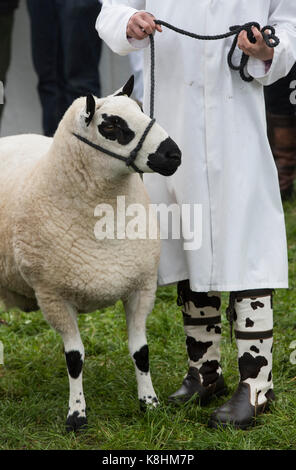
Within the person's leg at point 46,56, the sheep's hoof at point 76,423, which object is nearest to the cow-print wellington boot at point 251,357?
the sheep's hoof at point 76,423

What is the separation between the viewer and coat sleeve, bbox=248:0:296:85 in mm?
3189

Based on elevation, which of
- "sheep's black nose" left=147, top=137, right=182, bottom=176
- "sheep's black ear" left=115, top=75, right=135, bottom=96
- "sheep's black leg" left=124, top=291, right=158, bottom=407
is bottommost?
"sheep's black leg" left=124, top=291, right=158, bottom=407

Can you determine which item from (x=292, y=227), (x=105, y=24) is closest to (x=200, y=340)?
(x=105, y=24)

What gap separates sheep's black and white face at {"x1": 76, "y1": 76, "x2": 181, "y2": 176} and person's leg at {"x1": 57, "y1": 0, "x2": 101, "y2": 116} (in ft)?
10.9

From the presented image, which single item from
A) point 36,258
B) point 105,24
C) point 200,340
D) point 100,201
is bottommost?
point 200,340

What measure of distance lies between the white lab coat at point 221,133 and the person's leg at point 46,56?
3484 millimetres

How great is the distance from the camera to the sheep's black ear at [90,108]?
3057mm

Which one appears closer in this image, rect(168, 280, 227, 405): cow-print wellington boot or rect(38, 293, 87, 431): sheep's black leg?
rect(38, 293, 87, 431): sheep's black leg

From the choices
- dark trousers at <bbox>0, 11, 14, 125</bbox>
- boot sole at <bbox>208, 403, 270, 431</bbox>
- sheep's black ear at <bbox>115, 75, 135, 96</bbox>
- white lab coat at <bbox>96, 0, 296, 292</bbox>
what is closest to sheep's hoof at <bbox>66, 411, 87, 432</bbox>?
boot sole at <bbox>208, 403, 270, 431</bbox>

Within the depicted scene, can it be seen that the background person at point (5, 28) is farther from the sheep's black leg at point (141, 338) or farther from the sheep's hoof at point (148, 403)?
the sheep's hoof at point (148, 403)

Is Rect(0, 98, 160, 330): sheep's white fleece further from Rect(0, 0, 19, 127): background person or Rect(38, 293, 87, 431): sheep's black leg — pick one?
Rect(0, 0, 19, 127): background person

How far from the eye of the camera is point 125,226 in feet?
10.8

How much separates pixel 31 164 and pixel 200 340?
1037 mm
